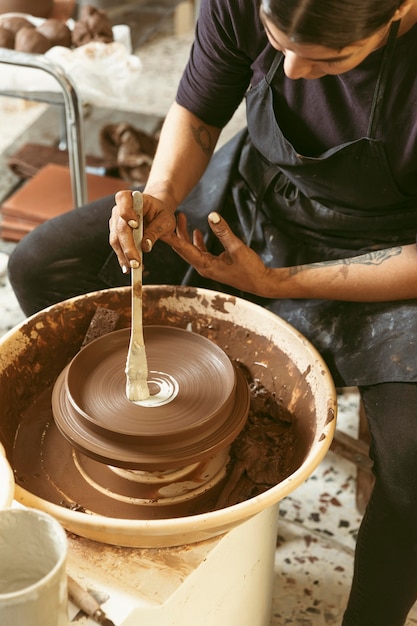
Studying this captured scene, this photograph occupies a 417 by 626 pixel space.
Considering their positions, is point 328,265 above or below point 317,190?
below

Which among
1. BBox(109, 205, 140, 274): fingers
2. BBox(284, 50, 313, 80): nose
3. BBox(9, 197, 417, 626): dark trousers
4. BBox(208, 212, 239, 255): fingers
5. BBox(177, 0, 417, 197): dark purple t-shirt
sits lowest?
BBox(9, 197, 417, 626): dark trousers

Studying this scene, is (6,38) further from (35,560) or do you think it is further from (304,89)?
(35,560)

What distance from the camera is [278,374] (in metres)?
1.63

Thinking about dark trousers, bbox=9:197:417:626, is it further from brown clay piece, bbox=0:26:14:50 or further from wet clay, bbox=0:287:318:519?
brown clay piece, bbox=0:26:14:50

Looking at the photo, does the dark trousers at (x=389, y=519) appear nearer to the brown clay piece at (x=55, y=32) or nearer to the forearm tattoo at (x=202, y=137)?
the forearm tattoo at (x=202, y=137)

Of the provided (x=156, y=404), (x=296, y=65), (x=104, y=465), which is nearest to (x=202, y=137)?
(x=296, y=65)

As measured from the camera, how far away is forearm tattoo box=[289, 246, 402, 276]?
155 centimetres

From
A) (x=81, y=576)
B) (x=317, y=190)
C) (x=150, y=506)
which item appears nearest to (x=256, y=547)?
(x=150, y=506)

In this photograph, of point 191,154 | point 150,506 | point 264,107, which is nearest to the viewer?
point 150,506

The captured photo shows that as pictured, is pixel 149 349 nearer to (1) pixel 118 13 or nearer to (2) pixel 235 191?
(2) pixel 235 191

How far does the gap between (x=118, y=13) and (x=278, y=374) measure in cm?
326

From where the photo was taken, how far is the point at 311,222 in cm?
167

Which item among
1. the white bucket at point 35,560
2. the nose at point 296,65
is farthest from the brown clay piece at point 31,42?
the white bucket at point 35,560

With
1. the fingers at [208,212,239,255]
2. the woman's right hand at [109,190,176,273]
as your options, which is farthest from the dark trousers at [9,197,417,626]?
the fingers at [208,212,239,255]
